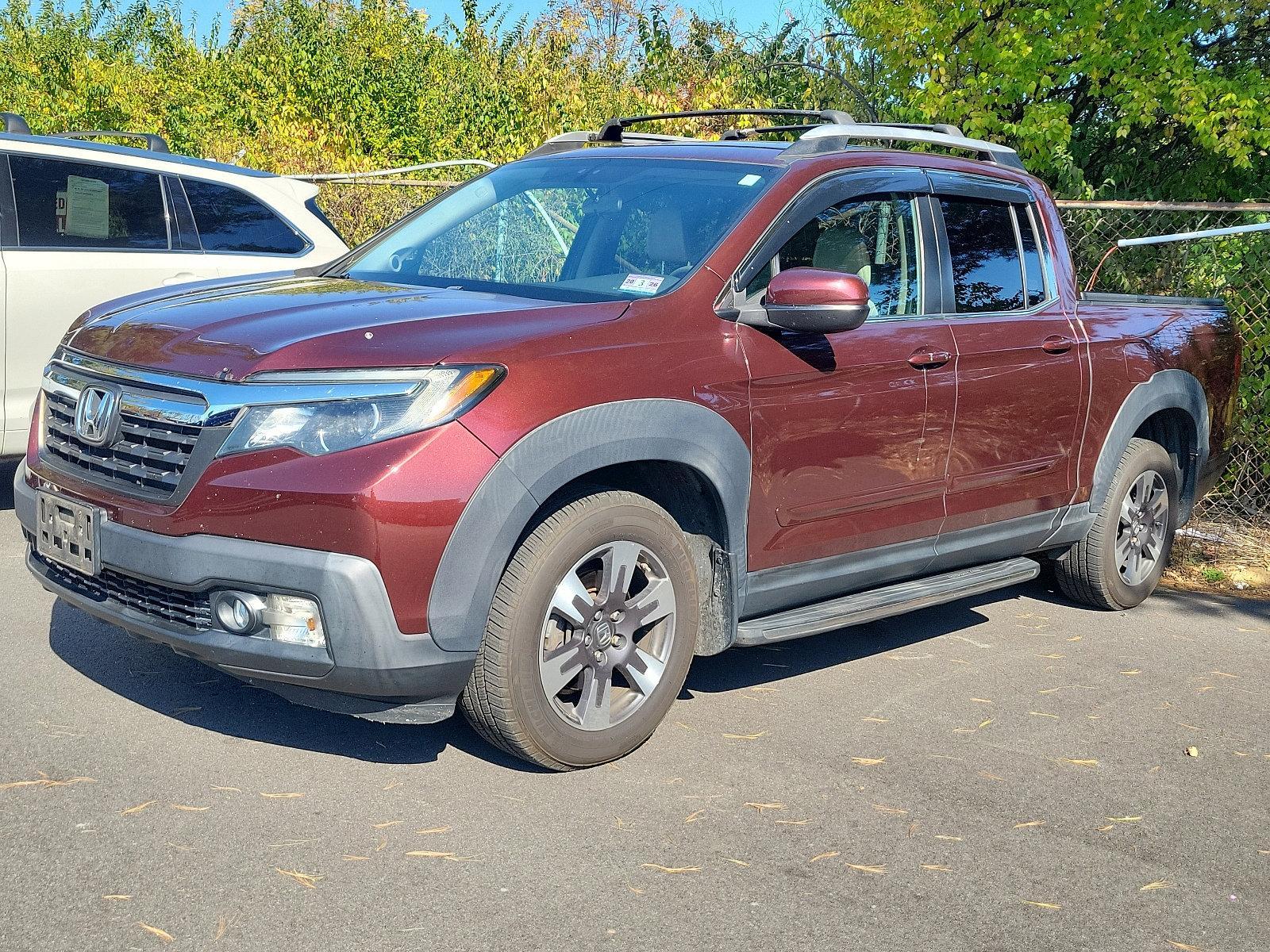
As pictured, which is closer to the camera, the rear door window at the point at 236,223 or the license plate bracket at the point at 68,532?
the license plate bracket at the point at 68,532

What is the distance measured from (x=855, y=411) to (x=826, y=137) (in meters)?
1.04

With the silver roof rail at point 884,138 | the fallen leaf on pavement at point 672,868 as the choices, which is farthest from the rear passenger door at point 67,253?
the fallen leaf on pavement at point 672,868

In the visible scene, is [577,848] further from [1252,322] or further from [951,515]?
[1252,322]

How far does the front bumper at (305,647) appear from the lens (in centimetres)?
357

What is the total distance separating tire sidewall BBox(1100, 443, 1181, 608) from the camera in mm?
6160

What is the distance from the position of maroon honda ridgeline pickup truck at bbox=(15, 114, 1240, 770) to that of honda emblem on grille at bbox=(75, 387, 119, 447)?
10mm

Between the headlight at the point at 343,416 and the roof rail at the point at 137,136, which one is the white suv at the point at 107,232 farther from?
the headlight at the point at 343,416

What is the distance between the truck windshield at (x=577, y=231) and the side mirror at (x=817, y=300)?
313 millimetres

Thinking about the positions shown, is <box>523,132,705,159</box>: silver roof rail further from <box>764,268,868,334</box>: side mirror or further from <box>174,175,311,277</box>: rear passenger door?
<box>174,175,311,277</box>: rear passenger door

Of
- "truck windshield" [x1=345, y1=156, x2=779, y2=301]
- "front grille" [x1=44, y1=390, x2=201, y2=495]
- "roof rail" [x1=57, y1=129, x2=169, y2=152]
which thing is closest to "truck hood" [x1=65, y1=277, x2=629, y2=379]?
"front grille" [x1=44, y1=390, x2=201, y2=495]

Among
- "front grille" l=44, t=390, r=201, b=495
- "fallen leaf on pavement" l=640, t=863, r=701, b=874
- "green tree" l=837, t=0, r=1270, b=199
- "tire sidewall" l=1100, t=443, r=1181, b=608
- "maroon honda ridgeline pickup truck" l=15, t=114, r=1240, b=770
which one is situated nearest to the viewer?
"fallen leaf on pavement" l=640, t=863, r=701, b=874

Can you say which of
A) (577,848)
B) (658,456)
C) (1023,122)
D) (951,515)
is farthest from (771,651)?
(1023,122)

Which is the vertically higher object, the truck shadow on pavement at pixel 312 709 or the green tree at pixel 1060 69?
the green tree at pixel 1060 69

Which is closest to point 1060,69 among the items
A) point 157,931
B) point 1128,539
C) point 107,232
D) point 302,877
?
point 1128,539
